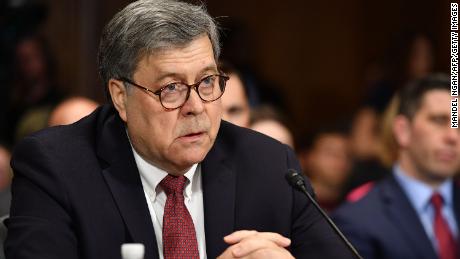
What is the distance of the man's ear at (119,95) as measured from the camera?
2865 millimetres

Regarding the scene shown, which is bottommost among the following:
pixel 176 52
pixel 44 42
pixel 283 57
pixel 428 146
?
pixel 283 57

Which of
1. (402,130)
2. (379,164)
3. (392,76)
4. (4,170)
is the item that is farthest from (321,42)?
(402,130)

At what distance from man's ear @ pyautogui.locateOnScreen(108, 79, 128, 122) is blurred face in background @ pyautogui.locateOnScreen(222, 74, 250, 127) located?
1.55 meters

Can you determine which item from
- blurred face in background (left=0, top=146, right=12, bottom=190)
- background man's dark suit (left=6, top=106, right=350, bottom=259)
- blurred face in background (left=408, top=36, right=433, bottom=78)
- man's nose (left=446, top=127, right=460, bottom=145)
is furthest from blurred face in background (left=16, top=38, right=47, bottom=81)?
background man's dark suit (left=6, top=106, right=350, bottom=259)

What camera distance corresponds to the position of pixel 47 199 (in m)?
2.73

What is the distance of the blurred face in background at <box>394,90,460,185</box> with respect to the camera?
4.52 metres

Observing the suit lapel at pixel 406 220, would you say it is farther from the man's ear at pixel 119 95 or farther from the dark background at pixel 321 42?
the dark background at pixel 321 42

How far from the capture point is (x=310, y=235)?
115 inches

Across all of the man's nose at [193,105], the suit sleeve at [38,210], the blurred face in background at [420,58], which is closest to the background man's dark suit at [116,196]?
the suit sleeve at [38,210]

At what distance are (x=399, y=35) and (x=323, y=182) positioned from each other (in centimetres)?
123

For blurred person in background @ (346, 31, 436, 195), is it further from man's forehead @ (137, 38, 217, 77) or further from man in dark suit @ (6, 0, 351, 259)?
man's forehead @ (137, 38, 217, 77)

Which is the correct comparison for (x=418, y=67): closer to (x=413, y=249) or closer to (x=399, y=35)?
(x=399, y=35)

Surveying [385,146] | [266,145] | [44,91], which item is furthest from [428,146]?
[44,91]

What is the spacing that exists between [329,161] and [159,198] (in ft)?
11.8
